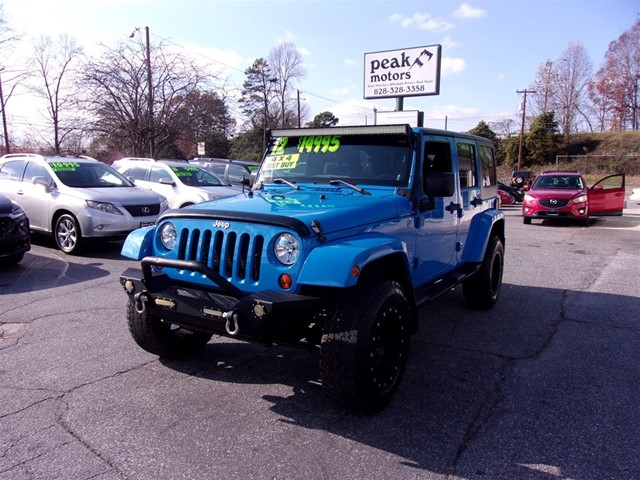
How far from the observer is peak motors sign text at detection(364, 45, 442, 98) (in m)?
17.4

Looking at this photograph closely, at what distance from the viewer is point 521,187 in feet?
97.4

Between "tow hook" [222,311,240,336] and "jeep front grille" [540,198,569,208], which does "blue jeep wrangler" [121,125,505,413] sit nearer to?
"tow hook" [222,311,240,336]

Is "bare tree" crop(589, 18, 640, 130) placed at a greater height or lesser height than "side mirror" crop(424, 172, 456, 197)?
greater

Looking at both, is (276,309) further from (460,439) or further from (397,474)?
(460,439)

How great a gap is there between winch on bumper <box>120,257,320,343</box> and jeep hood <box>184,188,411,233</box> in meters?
0.51

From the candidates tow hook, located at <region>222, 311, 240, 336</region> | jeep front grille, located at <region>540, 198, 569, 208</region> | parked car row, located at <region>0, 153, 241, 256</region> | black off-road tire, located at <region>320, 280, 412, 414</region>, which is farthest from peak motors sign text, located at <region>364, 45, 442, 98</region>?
tow hook, located at <region>222, 311, 240, 336</region>

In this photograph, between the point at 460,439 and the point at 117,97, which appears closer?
the point at 460,439

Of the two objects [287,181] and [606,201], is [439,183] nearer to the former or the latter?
[287,181]

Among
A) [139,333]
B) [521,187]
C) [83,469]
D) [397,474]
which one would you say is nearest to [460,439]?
[397,474]

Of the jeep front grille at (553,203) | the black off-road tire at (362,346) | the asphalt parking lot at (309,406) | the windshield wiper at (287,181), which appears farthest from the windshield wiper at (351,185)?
the jeep front grille at (553,203)

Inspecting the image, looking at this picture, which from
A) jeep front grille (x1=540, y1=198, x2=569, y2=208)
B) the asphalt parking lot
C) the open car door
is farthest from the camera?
the open car door

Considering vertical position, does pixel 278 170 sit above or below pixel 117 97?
below

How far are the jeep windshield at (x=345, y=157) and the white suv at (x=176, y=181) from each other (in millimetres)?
6507

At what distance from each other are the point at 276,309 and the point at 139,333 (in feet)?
5.27
